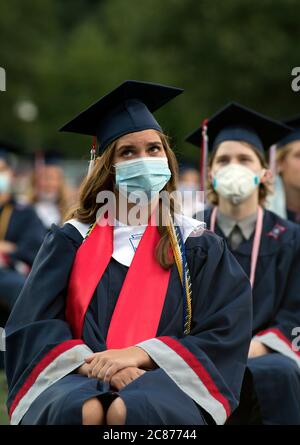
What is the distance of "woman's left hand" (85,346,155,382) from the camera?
4285 mm

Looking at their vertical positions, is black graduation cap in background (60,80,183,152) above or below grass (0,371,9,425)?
above

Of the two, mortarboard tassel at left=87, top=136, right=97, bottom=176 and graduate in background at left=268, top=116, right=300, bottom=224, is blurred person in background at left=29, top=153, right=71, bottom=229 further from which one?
mortarboard tassel at left=87, top=136, right=97, bottom=176

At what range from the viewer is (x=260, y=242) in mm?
6191

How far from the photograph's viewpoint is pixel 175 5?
3716 centimetres

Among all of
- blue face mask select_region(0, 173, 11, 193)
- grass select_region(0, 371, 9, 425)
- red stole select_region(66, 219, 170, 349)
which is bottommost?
grass select_region(0, 371, 9, 425)

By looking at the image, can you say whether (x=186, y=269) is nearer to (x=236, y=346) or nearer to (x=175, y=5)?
(x=236, y=346)

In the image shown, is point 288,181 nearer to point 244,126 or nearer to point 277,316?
point 244,126

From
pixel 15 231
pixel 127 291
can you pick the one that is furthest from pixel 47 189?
pixel 127 291

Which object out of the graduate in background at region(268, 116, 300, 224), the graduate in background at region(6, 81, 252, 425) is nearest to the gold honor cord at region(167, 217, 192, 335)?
the graduate in background at region(6, 81, 252, 425)

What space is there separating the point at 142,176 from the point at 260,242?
1.61m

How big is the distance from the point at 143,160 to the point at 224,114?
1.82 metres

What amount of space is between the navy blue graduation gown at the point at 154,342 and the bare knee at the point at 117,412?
0.07 m

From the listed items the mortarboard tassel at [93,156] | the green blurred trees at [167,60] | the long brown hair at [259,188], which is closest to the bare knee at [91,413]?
the mortarboard tassel at [93,156]

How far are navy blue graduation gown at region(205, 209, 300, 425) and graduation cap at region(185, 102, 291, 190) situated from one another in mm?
471
